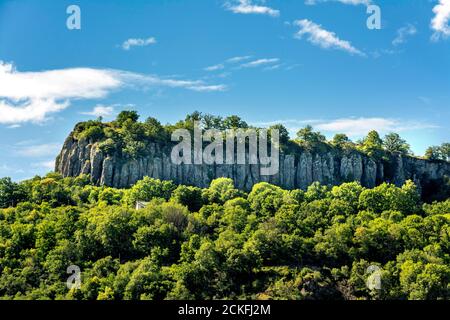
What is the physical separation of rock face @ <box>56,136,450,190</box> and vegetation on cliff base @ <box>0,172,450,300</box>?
23.7 feet

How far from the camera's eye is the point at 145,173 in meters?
86.5

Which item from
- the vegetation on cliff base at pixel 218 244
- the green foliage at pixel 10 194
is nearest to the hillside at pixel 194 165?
the vegetation on cliff base at pixel 218 244

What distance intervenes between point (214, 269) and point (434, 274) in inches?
843

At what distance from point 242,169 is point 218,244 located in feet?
104

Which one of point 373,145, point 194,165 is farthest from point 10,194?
point 373,145

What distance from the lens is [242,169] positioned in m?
92.6

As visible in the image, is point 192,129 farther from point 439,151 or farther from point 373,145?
point 439,151

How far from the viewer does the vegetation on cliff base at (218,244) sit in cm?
5691

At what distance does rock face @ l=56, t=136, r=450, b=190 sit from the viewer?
86.1m

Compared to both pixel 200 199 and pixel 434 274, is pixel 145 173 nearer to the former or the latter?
pixel 200 199

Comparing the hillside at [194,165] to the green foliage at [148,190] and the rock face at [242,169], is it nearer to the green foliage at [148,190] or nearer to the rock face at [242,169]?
the rock face at [242,169]

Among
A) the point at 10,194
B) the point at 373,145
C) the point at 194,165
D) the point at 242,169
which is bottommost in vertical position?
the point at 10,194

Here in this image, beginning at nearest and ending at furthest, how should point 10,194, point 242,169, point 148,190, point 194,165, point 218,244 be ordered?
point 218,244, point 148,190, point 10,194, point 194,165, point 242,169
